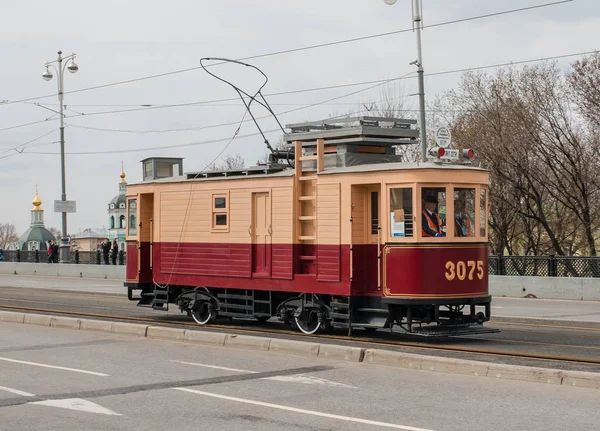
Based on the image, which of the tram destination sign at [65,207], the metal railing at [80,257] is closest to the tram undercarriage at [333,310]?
the metal railing at [80,257]

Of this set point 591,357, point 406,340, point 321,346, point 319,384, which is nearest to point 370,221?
point 406,340

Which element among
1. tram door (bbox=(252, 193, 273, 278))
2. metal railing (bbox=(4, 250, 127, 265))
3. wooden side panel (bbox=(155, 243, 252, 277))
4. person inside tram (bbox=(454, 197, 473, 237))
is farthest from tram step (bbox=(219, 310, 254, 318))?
metal railing (bbox=(4, 250, 127, 265))

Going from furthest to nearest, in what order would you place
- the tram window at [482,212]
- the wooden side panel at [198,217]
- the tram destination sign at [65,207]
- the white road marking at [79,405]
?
the tram destination sign at [65,207] < the wooden side panel at [198,217] < the tram window at [482,212] < the white road marking at [79,405]

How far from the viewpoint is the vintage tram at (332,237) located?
51.8ft

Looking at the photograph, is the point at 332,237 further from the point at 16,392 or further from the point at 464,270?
the point at 16,392

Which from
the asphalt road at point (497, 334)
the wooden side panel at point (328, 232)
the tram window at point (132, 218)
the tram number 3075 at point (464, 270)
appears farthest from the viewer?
the tram window at point (132, 218)

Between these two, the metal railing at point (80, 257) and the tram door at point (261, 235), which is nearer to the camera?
the tram door at point (261, 235)

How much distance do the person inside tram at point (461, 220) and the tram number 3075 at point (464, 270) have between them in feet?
1.55

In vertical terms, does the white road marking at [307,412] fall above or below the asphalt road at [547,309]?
below

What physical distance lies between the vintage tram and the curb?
2.22 meters

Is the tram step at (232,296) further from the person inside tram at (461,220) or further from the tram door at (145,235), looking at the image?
the person inside tram at (461,220)

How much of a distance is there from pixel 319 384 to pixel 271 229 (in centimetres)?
667

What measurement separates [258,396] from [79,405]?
187 centimetres

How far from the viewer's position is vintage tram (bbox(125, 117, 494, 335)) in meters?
15.8
